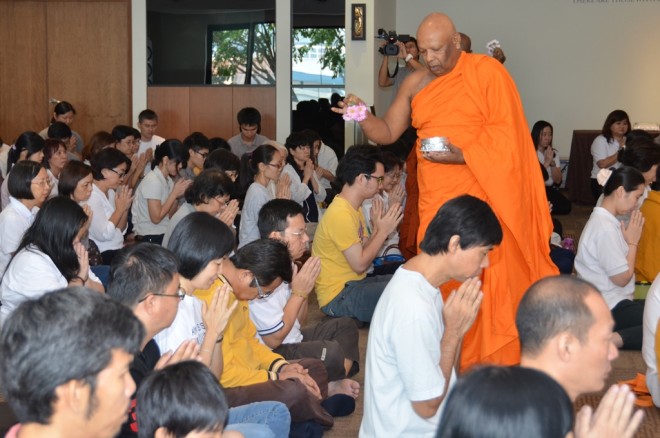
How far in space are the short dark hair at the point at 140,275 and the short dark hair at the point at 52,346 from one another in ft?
2.82

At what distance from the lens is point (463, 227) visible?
269 centimetres

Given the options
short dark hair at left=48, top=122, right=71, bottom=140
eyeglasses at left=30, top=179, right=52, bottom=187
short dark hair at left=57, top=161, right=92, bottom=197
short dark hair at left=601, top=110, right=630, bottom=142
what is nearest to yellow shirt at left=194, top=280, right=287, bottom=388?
eyeglasses at left=30, top=179, right=52, bottom=187

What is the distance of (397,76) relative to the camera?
8.75m

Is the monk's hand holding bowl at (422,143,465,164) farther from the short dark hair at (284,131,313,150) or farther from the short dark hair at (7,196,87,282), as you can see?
the short dark hair at (284,131,313,150)

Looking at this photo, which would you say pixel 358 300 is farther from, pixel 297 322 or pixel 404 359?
pixel 404 359

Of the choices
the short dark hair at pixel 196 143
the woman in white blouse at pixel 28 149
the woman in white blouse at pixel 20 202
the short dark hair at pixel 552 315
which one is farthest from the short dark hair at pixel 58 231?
the short dark hair at pixel 196 143

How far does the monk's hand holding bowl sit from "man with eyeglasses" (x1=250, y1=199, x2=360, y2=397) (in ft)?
1.99

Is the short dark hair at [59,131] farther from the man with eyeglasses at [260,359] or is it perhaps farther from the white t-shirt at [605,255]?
the white t-shirt at [605,255]

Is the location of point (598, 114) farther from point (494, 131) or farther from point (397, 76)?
point (494, 131)

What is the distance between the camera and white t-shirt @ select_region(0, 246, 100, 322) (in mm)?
3541

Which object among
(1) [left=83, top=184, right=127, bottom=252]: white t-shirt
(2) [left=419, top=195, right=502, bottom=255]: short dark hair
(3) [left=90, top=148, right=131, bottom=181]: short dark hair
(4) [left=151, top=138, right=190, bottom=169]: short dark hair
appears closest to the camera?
(2) [left=419, top=195, right=502, bottom=255]: short dark hair

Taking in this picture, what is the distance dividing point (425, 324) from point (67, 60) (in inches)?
285

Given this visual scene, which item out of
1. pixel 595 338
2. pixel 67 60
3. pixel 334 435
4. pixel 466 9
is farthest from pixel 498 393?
pixel 466 9

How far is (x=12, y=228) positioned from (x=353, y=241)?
5.25 feet
